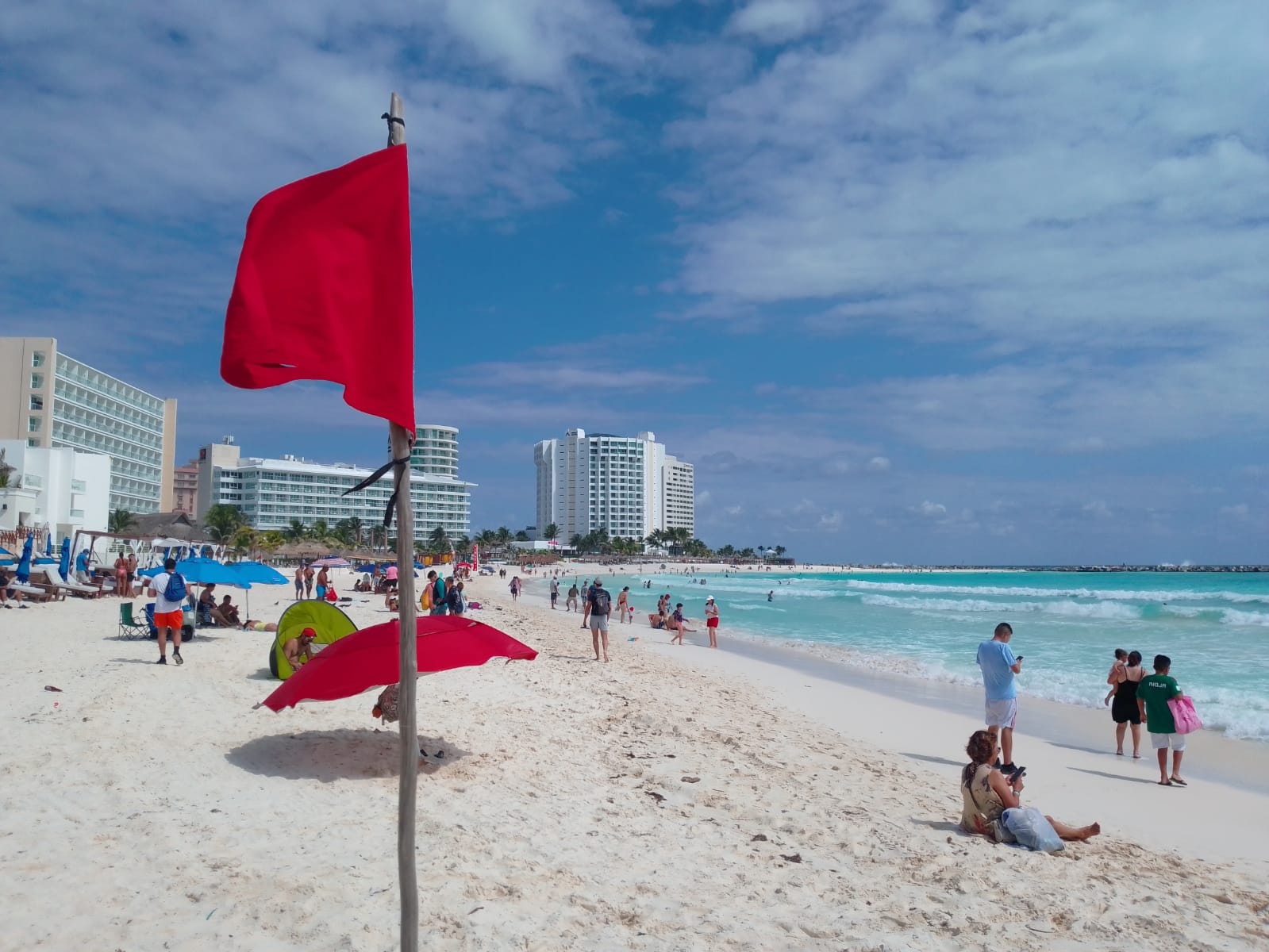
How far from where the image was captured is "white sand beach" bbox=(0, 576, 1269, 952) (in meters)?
4.56

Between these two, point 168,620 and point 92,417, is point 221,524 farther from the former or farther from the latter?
point 168,620

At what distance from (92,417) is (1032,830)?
3272 inches

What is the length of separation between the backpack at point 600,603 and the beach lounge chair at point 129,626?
754cm

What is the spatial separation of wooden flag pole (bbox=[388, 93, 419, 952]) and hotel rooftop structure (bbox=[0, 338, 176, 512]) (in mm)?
62981

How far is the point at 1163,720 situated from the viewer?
28.9ft

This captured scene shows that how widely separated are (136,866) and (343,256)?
4.16 metres

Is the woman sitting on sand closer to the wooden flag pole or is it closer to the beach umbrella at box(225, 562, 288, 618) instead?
the wooden flag pole

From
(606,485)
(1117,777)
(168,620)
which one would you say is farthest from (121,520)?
(606,485)

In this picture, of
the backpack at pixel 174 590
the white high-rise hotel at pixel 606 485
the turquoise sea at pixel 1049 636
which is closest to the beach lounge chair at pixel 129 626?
the backpack at pixel 174 590

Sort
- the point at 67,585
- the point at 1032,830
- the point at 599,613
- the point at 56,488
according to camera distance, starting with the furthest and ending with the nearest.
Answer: the point at 56,488
the point at 67,585
the point at 599,613
the point at 1032,830

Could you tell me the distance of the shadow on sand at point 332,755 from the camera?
22.8 ft

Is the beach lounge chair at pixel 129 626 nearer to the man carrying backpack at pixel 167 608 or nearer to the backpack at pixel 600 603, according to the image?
the man carrying backpack at pixel 167 608

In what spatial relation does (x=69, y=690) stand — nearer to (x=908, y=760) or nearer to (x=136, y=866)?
(x=136, y=866)

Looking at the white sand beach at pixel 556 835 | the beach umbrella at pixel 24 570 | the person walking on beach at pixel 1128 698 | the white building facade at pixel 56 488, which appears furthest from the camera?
the white building facade at pixel 56 488
